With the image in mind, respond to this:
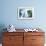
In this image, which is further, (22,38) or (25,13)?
(25,13)

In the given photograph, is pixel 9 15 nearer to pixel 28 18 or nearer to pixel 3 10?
pixel 3 10

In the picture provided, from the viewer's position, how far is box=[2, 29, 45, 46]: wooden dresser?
356 cm

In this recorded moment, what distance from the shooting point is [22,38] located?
3.57 m

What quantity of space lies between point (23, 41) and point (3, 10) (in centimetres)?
126

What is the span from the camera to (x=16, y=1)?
404cm

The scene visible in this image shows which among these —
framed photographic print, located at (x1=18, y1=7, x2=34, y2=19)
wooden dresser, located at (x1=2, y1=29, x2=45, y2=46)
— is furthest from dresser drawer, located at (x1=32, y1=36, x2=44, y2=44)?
framed photographic print, located at (x1=18, y1=7, x2=34, y2=19)

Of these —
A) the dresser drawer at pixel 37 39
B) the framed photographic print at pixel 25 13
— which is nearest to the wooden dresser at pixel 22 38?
the dresser drawer at pixel 37 39

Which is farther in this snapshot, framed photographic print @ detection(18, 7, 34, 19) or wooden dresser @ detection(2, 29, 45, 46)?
framed photographic print @ detection(18, 7, 34, 19)

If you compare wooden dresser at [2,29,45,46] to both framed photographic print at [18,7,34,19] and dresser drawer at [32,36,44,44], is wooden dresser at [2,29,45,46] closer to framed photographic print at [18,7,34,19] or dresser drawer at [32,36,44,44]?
dresser drawer at [32,36,44,44]

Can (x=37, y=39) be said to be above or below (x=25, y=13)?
below

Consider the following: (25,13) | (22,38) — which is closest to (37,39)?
(22,38)

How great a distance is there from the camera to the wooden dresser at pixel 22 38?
356 centimetres

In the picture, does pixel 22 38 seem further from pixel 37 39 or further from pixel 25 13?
pixel 25 13

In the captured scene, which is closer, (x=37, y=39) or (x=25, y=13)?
(x=37, y=39)
